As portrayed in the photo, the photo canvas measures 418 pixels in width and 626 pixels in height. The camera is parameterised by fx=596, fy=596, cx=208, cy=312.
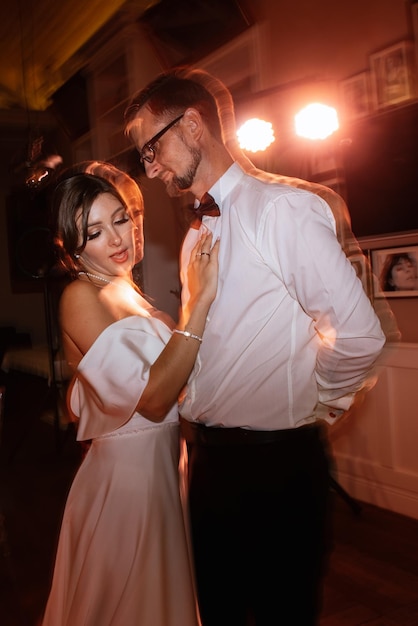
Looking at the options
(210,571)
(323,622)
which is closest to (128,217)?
(210,571)

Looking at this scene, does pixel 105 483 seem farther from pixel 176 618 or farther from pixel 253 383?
pixel 253 383

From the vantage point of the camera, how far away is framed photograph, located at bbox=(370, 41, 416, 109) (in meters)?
3.09

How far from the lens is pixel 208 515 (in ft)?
5.13

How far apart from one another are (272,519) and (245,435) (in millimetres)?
213

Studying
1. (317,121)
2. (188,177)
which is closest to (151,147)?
(188,177)

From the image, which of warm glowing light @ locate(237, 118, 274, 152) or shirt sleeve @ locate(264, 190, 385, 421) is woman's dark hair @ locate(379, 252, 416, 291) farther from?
shirt sleeve @ locate(264, 190, 385, 421)

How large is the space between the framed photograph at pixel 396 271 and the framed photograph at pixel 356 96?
80 centimetres

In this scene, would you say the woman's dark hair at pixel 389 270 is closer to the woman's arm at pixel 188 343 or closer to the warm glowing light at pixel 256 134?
the warm glowing light at pixel 256 134

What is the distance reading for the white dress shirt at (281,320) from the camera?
1344mm

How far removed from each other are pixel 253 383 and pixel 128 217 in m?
0.72

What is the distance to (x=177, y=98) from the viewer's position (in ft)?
5.18

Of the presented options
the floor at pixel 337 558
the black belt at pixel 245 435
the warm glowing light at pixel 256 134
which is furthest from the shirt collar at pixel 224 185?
the warm glowing light at pixel 256 134

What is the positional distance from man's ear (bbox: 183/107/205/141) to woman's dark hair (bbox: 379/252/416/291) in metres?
1.95

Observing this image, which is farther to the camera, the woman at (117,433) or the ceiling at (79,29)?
the ceiling at (79,29)
